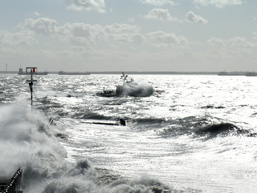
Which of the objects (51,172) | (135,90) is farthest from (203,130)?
A: (135,90)

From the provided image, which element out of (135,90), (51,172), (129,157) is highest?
(135,90)

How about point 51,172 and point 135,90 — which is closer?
point 51,172

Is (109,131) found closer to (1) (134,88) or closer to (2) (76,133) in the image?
(2) (76,133)

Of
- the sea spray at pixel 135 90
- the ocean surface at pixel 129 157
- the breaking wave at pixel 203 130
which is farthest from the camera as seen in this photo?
the sea spray at pixel 135 90

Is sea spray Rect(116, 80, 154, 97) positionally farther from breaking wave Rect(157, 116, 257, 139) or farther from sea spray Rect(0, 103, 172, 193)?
sea spray Rect(0, 103, 172, 193)

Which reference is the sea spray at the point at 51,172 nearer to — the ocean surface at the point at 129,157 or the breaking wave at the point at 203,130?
the ocean surface at the point at 129,157

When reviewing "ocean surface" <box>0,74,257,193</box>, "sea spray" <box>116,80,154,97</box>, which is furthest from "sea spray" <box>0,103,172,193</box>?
"sea spray" <box>116,80,154,97</box>

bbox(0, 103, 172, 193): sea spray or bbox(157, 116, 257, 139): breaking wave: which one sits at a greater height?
bbox(0, 103, 172, 193): sea spray

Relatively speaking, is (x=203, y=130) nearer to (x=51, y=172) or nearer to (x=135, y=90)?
(x=51, y=172)

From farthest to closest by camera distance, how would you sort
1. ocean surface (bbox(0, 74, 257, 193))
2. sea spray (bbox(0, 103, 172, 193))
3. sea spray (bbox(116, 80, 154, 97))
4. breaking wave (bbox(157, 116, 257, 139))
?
1. sea spray (bbox(116, 80, 154, 97))
2. breaking wave (bbox(157, 116, 257, 139))
3. ocean surface (bbox(0, 74, 257, 193))
4. sea spray (bbox(0, 103, 172, 193))

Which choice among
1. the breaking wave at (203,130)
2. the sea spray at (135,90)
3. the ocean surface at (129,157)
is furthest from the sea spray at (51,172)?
the sea spray at (135,90)

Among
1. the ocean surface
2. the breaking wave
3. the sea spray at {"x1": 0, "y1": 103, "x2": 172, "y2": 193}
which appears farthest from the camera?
the breaking wave

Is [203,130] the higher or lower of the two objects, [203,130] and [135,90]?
the lower

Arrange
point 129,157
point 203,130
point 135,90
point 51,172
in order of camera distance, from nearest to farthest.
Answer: point 51,172, point 129,157, point 203,130, point 135,90
